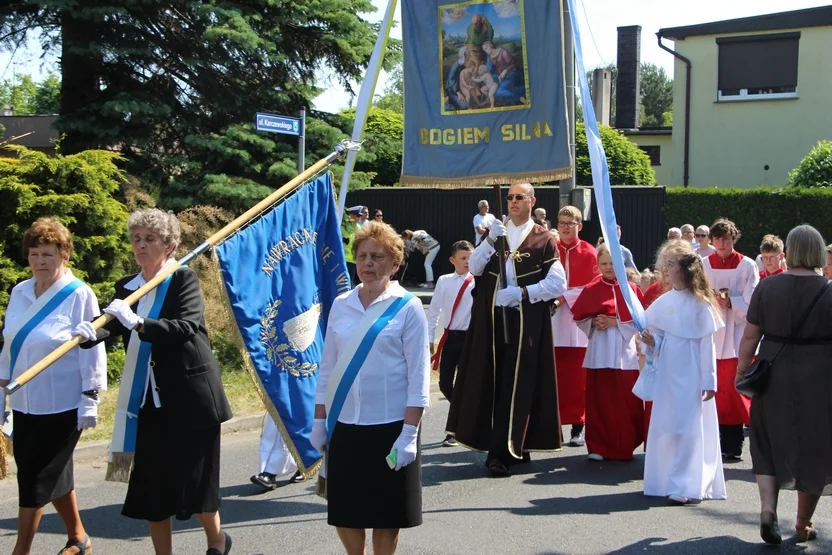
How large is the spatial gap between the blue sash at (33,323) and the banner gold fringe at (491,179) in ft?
9.86

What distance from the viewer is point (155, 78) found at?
15.1 metres

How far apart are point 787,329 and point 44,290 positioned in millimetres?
4204

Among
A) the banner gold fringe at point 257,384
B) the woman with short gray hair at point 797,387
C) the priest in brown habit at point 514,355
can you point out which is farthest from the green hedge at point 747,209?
the banner gold fringe at point 257,384

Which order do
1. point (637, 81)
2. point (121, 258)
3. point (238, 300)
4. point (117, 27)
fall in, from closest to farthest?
1. point (238, 300)
2. point (121, 258)
3. point (117, 27)
4. point (637, 81)

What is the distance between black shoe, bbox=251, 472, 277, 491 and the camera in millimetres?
6941

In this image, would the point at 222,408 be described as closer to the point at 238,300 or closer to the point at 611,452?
the point at 238,300

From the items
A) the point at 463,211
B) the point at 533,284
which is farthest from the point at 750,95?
the point at 533,284

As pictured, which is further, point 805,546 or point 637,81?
point 637,81

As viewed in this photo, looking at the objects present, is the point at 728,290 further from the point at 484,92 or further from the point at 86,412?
the point at 86,412

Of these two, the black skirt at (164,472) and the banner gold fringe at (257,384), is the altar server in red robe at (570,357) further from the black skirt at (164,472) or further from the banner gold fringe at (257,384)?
the black skirt at (164,472)

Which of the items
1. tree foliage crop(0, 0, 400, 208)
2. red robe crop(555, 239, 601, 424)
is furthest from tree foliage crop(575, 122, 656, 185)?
red robe crop(555, 239, 601, 424)

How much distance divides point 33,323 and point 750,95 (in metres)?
29.1

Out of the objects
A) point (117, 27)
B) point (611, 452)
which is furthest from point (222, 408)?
point (117, 27)

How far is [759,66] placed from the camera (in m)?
30.2
